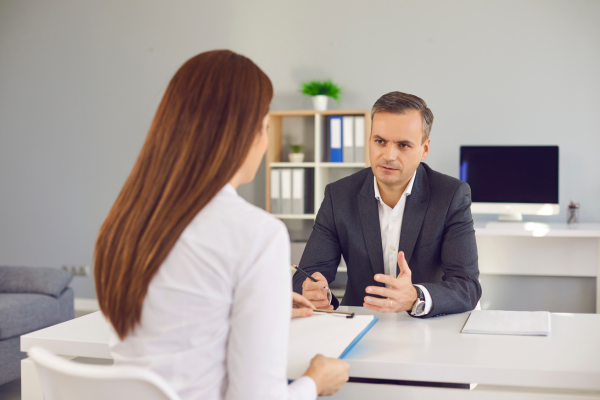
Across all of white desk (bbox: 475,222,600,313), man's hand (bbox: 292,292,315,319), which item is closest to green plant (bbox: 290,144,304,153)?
white desk (bbox: 475,222,600,313)

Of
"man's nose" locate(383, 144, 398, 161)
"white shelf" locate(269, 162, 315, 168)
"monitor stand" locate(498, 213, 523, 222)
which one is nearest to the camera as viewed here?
"man's nose" locate(383, 144, 398, 161)

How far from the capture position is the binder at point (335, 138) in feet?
11.7

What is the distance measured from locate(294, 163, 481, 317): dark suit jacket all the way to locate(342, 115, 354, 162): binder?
5.80ft

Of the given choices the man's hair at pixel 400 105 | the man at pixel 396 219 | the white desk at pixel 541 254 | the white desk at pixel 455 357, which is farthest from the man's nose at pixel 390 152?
the white desk at pixel 541 254

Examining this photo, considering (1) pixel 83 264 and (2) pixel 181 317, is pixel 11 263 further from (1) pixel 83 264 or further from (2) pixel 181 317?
(2) pixel 181 317

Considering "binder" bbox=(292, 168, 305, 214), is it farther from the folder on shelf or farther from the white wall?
the white wall

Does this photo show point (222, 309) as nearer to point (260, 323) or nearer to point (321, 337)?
point (260, 323)

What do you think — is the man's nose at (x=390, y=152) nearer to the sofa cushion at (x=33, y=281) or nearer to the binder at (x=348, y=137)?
the binder at (x=348, y=137)

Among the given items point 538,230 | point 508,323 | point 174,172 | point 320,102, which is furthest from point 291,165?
point 174,172

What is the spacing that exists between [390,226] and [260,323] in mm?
1088

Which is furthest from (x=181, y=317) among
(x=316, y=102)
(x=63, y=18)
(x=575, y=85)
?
(x=63, y=18)

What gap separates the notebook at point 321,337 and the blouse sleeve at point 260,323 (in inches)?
8.9

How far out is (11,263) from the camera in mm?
4461

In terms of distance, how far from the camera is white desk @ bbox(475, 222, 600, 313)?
334cm
